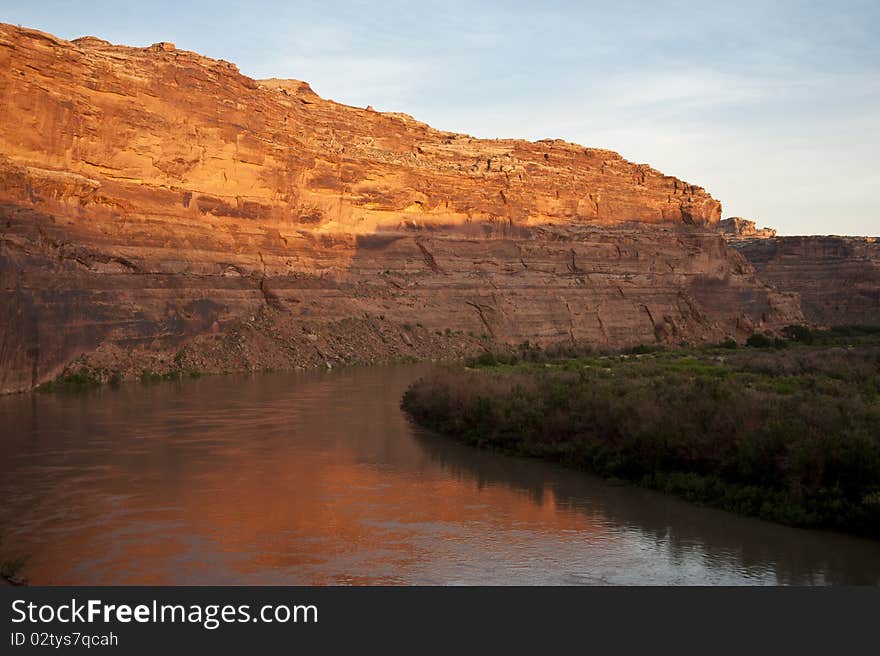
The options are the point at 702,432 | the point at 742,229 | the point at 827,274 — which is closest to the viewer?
the point at 702,432

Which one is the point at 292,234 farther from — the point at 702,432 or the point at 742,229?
the point at 742,229

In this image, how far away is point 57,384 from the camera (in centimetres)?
2428

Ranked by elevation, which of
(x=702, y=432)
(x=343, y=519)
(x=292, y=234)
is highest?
(x=292, y=234)

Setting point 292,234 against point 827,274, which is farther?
point 827,274

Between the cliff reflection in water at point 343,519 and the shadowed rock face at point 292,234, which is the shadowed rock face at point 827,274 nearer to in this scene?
the shadowed rock face at point 292,234

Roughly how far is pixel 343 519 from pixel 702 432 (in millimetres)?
5071

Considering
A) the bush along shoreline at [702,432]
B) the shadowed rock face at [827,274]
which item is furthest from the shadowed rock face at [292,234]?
the shadowed rock face at [827,274]

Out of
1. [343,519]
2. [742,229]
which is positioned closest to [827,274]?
[742,229]

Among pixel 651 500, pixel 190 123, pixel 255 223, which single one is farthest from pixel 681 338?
pixel 651 500

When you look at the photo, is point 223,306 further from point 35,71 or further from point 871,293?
point 871,293

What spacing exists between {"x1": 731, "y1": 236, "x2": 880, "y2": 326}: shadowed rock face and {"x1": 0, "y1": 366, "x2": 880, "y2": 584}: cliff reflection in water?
57.9m

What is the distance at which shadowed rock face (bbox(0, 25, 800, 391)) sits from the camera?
25969mm

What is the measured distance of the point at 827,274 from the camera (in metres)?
69.8

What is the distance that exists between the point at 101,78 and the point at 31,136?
3.83 m
